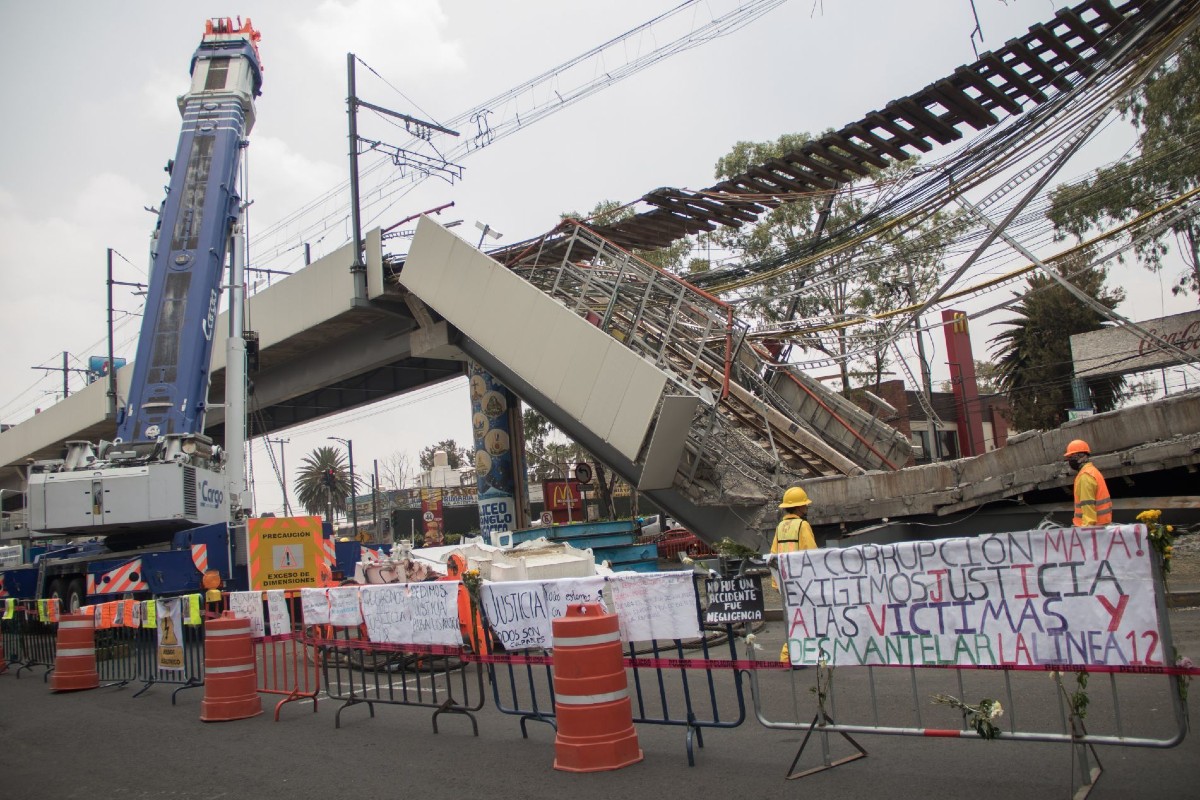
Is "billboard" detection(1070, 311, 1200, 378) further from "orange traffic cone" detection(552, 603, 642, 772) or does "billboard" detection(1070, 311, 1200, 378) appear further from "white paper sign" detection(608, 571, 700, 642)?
"orange traffic cone" detection(552, 603, 642, 772)

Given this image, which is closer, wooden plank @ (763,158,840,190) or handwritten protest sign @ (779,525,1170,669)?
handwritten protest sign @ (779,525,1170,669)

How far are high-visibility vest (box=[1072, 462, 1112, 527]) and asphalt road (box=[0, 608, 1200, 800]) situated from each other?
136cm

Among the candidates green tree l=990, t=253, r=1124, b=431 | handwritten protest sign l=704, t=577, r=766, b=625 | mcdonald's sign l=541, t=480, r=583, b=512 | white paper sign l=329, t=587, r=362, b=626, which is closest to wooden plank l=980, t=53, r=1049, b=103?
handwritten protest sign l=704, t=577, r=766, b=625

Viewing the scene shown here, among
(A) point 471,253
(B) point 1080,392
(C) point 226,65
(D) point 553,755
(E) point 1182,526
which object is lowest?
(D) point 553,755

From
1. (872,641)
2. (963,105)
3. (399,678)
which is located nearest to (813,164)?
(963,105)

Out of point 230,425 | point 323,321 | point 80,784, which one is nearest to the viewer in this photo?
point 80,784

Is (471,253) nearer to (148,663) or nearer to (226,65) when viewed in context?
(226,65)

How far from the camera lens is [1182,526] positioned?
12.4 m

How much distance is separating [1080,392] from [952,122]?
79.1ft

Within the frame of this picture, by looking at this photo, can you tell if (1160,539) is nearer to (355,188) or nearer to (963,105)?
(963,105)

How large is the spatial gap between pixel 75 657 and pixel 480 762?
26.8 ft

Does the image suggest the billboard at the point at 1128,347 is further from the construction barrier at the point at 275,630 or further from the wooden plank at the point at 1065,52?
the construction barrier at the point at 275,630

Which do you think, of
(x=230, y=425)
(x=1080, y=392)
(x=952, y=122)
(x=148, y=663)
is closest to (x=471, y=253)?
(x=230, y=425)

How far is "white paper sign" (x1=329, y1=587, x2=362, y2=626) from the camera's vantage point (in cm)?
944
